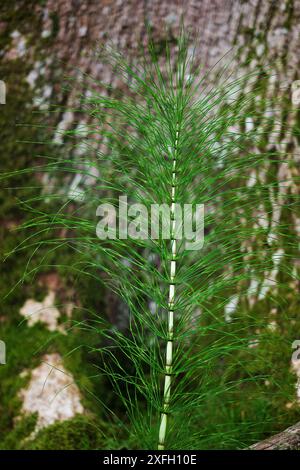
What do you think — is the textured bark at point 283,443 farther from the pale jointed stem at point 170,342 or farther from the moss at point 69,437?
the moss at point 69,437

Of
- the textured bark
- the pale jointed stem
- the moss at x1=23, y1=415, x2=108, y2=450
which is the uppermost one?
the pale jointed stem

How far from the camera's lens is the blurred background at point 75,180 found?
219cm

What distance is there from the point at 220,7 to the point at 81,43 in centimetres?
67

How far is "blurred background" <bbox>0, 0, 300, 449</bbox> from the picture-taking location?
2188mm

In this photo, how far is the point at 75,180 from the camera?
2.40 metres

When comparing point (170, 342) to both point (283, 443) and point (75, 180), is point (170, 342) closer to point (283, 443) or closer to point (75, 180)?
point (283, 443)

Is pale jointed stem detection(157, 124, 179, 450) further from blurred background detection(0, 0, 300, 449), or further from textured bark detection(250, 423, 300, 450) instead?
blurred background detection(0, 0, 300, 449)

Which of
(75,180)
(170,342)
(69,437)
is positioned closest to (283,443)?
(170,342)

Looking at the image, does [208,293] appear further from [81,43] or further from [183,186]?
[81,43]

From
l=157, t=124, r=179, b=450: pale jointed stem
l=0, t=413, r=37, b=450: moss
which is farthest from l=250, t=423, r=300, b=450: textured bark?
l=0, t=413, r=37, b=450: moss

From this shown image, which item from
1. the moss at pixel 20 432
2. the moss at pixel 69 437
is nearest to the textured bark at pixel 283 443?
the moss at pixel 69 437

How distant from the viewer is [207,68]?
242 centimetres

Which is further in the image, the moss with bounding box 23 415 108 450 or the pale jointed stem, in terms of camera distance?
the moss with bounding box 23 415 108 450

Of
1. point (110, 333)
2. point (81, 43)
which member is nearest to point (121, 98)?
point (81, 43)
